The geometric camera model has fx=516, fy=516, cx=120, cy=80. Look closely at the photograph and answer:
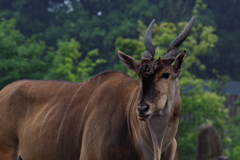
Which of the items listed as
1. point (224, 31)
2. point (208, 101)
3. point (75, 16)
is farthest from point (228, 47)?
point (208, 101)

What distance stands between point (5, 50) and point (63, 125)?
802 centimetres

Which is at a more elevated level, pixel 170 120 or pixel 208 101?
pixel 170 120

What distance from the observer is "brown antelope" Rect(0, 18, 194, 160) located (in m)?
4.86

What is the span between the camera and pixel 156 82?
15.6ft

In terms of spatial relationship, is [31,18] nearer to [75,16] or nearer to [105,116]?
[75,16]

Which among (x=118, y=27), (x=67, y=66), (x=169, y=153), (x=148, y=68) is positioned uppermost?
(x=148, y=68)

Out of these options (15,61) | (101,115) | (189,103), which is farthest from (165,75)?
(189,103)

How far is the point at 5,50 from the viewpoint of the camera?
13.3 meters

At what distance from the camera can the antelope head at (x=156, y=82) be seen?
4.62 meters

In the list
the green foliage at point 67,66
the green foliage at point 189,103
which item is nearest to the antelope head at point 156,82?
the green foliage at point 189,103

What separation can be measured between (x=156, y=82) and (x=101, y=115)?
921mm

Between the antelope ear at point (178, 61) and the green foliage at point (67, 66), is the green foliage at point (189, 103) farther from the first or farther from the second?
the antelope ear at point (178, 61)

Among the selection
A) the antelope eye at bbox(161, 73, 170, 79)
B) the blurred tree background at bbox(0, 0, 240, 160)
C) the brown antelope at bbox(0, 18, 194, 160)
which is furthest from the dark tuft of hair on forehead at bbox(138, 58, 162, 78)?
the blurred tree background at bbox(0, 0, 240, 160)

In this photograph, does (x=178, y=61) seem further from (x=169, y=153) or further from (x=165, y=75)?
(x=169, y=153)
